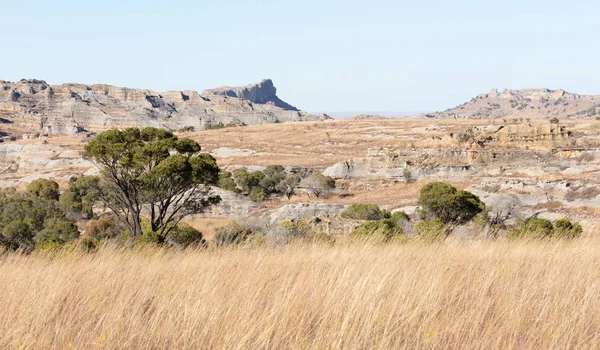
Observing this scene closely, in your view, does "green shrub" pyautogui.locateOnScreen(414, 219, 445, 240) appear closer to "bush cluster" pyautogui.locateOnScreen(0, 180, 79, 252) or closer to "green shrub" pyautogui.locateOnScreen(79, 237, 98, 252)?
"green shrub" pyautogui.locateOnScreen(79, 237, 98, 252)

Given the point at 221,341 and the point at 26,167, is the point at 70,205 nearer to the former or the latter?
the point at 221,341

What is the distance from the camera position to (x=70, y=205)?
136 ft

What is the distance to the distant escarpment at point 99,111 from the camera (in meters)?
152

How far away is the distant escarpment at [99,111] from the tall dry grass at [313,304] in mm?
137595

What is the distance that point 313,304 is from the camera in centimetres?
A: 379

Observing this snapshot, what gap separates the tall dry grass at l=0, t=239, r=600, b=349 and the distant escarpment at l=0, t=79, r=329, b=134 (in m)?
138

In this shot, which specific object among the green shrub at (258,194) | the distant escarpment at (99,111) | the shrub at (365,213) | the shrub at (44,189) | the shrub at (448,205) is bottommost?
the green shrub at (258,194)

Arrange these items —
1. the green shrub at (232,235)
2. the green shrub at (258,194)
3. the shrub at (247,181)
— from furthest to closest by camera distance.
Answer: the shrub at (247,181)
the green shrub at (258,194)
the green shrub at (232,235)

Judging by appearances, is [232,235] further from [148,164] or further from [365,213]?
[365,213]

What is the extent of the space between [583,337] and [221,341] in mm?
2463

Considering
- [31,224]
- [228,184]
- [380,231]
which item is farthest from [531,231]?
[228,184]

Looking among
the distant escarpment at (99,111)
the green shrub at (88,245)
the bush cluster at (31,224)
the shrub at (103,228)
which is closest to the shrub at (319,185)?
the shrub at (103,228)

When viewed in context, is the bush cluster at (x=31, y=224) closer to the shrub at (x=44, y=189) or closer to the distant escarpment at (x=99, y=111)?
the shrub at (x=44, y=189)

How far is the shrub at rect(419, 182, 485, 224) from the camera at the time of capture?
27969mm
